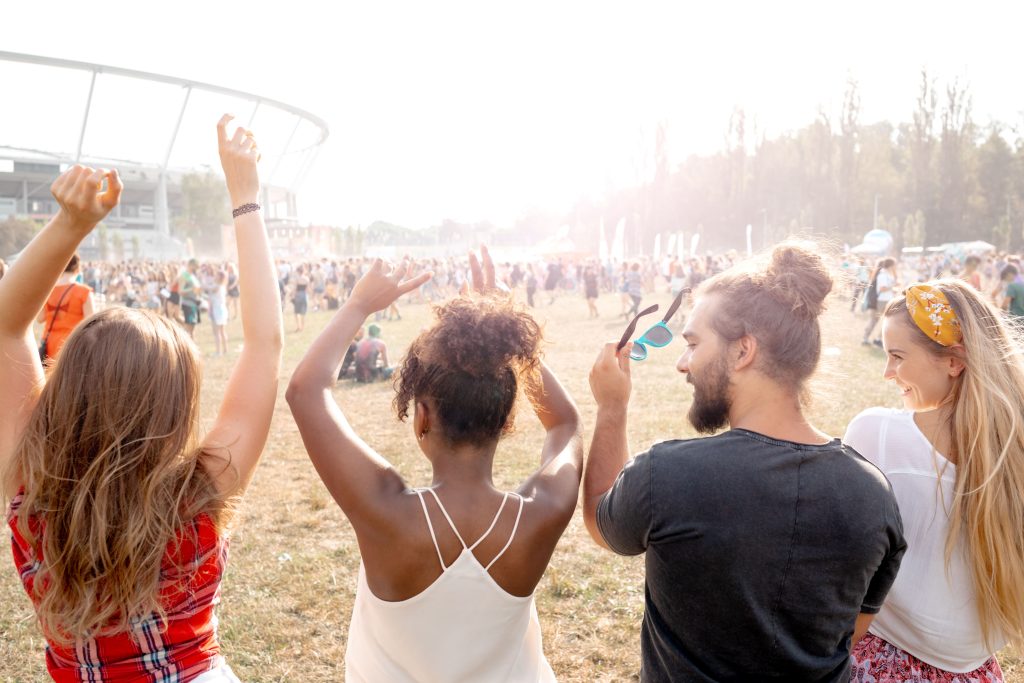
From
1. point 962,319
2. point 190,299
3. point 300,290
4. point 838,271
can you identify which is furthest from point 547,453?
point 300,290

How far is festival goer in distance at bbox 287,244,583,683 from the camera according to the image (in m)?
1.61

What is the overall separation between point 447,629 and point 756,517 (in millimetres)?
743

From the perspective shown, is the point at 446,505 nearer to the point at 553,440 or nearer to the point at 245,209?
the point at 553,440

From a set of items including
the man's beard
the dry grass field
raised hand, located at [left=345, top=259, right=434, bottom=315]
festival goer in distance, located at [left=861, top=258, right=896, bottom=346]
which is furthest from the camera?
festival goer in distance, located at [left=861, top=258, right=896, bottom=346]

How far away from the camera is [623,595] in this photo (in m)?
4.36

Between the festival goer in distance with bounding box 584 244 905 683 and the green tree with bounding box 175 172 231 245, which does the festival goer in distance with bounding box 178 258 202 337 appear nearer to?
the festival goer in distance with bounding box 584 244 905 683

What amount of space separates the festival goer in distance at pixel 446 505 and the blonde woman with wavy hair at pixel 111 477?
27 centimetres

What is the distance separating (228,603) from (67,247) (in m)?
3.31

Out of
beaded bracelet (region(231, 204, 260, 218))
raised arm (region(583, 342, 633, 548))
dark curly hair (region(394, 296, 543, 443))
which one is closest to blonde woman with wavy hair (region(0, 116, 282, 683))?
beaded bracelet (region(231, 204, 260, 218))

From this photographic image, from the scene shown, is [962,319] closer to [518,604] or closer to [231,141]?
[518,604]

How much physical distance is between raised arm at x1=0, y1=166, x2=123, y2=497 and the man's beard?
144cm

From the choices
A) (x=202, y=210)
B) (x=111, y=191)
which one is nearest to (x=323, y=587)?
(x=111, y=191)

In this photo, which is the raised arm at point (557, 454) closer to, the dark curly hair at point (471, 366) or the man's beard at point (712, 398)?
the dark curly hair at point (471, 366)

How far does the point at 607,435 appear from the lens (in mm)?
1853
